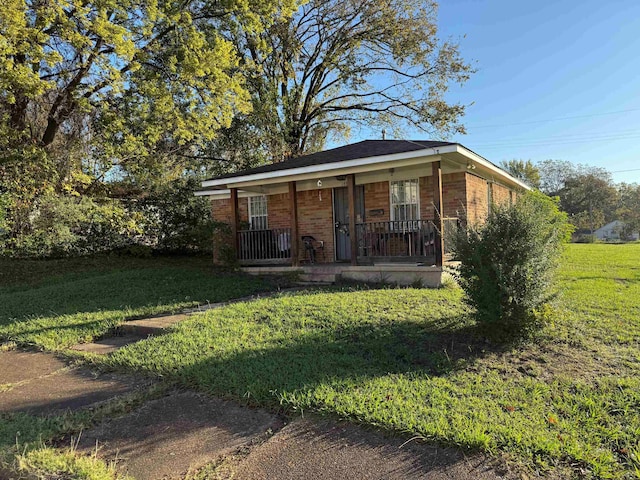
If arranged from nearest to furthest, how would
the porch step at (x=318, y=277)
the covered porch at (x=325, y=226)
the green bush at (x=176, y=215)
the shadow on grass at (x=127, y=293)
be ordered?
the shadow on grass at (x=127, y=293)
the porch step at (x=318, y=277)
the covered porch at (x=325, y=226)
the green bush at (x=176, y=215)

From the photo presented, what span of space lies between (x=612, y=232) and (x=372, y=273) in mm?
63463

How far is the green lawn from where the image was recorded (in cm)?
303

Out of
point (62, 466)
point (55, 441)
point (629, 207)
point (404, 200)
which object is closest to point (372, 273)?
point (404, 200)

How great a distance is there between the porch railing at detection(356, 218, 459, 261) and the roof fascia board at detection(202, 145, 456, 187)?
4.98 feet

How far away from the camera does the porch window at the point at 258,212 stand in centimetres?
1412

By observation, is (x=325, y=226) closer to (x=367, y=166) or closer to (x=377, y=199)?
(x=377, y=199)

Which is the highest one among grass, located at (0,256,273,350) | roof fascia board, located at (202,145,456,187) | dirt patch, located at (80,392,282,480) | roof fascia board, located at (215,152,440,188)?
roof fascia board, located at (202,145,456,187)

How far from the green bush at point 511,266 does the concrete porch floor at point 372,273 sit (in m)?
4.04

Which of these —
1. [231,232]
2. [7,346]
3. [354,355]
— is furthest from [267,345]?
[231,232]

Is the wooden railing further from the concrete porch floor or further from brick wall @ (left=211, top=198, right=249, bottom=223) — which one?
brick wall @ (left=211, top=198, right=249, bottom=223)

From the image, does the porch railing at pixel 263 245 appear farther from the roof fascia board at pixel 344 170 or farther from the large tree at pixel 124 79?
the large tree at pixel 124 79

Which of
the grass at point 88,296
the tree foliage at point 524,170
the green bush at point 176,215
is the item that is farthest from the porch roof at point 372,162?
the tree foliage at point 524,170

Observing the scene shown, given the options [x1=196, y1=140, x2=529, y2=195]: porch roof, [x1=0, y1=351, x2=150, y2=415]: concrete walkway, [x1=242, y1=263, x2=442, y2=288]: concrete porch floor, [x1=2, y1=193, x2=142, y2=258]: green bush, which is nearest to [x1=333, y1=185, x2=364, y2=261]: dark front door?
[x1=242, y1=263, x2=442, y2=288]: concrete porch floor

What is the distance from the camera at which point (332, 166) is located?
10461 mm
